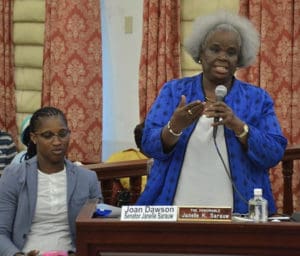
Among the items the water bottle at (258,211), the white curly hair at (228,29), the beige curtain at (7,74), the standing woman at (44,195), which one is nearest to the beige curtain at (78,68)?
the beige curtain at (7,74)

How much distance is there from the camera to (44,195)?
9.09 ft

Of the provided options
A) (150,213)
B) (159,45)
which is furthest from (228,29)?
(159,45)

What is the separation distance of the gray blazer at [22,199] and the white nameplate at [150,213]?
34.2 inches

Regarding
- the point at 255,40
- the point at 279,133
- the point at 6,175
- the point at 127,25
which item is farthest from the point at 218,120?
the point at 127,25

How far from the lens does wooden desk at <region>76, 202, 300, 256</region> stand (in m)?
1.82

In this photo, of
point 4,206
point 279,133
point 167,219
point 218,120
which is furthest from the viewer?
point 4,206

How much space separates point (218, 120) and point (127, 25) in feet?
10.6

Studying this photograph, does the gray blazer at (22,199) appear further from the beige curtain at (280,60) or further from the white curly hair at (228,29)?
the beige curtain at (280,60)

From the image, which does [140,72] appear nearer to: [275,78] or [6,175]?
[275,78]

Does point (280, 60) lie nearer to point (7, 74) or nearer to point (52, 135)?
point (7, 74)

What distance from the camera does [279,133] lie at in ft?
8.00

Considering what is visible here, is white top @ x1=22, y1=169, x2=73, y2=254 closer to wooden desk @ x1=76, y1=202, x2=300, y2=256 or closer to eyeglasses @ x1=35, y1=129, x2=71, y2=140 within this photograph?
eyeglasses @ x1=35, y1=129, x2=71, y2=140

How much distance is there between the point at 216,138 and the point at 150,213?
0.61m

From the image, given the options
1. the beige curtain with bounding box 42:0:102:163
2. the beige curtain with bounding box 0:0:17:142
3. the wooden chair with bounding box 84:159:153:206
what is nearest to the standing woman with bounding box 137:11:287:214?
the wooden chair with bounding box 84:159:153:206
